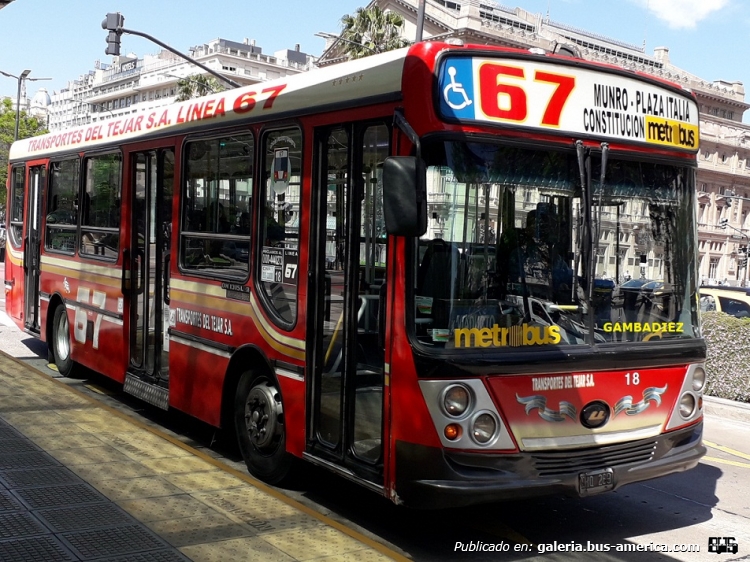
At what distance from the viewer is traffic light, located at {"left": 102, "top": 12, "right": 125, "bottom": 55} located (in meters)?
21.0

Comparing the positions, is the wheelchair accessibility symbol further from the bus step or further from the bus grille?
the bus step

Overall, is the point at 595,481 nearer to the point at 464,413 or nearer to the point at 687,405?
the point at 464,413

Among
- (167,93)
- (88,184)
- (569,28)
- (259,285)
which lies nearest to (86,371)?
(88,184)

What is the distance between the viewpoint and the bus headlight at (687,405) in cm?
604

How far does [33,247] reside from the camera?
12.1 meters

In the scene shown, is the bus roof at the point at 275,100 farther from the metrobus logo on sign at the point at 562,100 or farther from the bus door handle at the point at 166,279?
the bus door handle at the point at 166,279

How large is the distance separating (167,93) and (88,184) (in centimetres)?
12929

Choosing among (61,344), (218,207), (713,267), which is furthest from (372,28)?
(713,267)

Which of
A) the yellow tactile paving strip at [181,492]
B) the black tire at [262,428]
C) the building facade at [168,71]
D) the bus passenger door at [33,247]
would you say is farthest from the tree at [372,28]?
the building facade at [168,71]

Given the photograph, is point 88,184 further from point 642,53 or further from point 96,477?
point 642,53

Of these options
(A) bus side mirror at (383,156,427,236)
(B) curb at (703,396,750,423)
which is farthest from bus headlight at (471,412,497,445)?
(B) curb at (703,396,750,423)

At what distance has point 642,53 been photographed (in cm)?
11219

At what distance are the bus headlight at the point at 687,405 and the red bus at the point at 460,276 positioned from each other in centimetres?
2

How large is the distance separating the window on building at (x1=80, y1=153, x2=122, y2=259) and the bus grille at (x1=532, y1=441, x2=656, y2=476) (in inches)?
220
